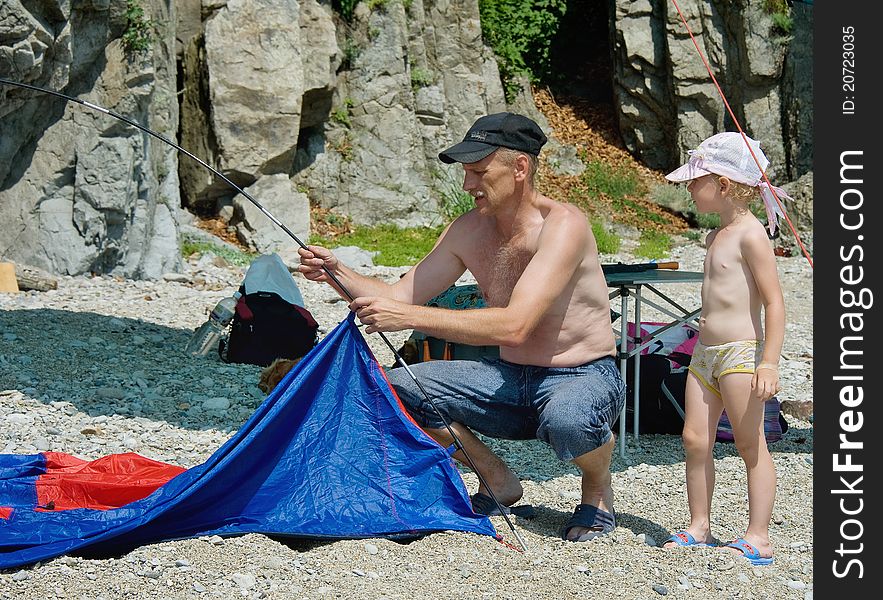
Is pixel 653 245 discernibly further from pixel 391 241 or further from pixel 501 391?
pixel 501 391

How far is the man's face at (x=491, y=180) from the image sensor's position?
12.0 feet

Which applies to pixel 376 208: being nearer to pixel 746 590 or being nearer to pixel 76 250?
pixel 76 250

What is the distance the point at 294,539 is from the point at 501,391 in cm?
92

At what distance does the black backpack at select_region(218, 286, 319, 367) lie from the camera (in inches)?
264

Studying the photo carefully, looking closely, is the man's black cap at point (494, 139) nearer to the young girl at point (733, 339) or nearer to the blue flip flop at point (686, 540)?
the young girl at point (733, 339)

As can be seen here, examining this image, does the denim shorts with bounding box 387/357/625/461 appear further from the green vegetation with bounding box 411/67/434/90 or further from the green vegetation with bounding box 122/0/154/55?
the green vegetation with bounding box 411/67/434/90

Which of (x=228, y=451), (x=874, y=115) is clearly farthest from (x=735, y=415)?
(x=228, y=451)

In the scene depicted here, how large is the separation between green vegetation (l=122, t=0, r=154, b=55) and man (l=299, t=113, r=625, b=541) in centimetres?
690

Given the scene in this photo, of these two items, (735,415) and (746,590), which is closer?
(746,590)

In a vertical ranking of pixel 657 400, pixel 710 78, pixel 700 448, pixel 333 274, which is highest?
pixel 710 78

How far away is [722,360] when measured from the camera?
3.48 metres

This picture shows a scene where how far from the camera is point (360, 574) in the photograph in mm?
3164

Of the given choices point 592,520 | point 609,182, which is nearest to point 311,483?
point 592,520

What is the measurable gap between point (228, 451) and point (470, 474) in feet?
4.41
